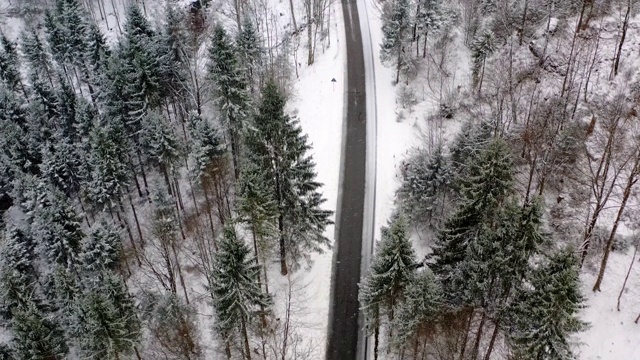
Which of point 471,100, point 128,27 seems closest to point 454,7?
point 471,100

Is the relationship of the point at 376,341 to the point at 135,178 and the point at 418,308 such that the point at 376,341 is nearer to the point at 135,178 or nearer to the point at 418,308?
the point at 418,308

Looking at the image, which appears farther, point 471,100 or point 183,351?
point 471,100

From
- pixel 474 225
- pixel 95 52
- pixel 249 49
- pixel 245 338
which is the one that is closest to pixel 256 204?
pixel 245 338

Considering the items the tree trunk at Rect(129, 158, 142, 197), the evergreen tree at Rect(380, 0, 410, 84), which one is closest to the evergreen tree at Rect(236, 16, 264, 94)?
the evergreen tree at Rect(380, 0, 410, 84)

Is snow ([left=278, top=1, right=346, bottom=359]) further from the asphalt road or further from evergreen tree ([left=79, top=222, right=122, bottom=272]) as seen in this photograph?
evergreen tree ([left=79, top=222, right=122, bottom=272])

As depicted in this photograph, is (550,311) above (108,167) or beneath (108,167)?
above

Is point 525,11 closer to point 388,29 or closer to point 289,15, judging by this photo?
point 388,29
